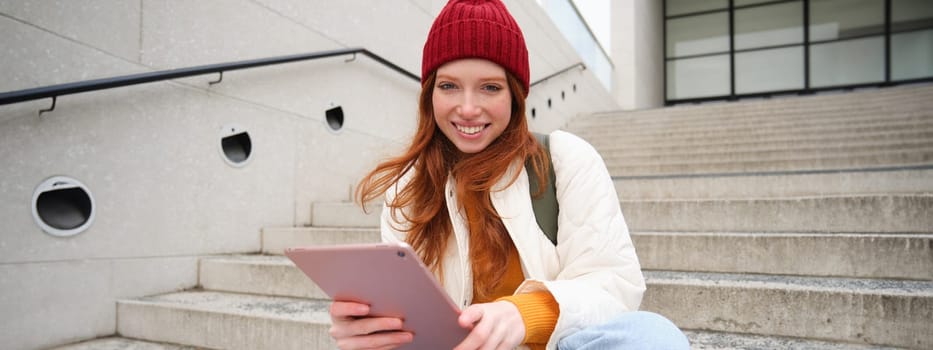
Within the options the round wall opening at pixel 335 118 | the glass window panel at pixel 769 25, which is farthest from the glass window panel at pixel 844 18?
the round wall opening at pixel 335 118

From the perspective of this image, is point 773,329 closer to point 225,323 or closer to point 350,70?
point 225,323

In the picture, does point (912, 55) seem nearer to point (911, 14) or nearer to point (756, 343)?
point (911, 14)

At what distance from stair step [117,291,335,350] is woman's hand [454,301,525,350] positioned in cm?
117

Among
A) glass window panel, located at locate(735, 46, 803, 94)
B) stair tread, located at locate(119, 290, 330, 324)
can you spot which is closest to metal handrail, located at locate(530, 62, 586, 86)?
stair tread, located at locate(119, 290, 330, 324)

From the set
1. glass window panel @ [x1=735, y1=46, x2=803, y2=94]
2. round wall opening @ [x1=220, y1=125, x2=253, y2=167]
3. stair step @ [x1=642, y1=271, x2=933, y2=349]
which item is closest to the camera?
stair step @ [x1=642, y1=271, x2=933, y2=349]

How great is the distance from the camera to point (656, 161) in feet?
14.4

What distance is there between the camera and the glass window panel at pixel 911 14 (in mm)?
11188

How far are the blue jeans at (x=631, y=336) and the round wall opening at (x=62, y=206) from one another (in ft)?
6.86

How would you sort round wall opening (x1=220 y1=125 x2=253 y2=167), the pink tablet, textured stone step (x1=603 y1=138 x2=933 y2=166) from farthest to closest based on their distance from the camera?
textured stone step (x1=603 y1=138 x2=933 y2=166) < round wall opening (x1=220 y1=125 x2=253 y2=167) < the pink tablet

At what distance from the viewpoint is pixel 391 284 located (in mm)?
810

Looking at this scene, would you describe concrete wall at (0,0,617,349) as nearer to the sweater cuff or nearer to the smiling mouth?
the smiling mouth

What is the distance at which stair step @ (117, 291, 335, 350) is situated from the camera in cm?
193

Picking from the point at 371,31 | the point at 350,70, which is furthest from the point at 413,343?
the point at 371,31

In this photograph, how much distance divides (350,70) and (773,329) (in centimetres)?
300
